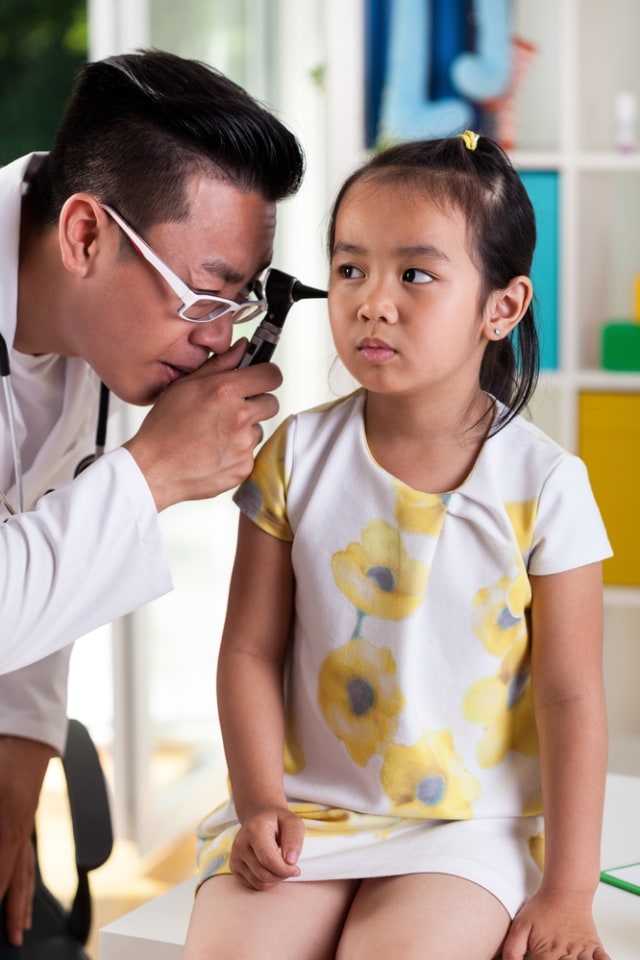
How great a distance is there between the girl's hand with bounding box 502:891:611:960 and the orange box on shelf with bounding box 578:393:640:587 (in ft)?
5.93

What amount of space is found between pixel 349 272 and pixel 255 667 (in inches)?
15.8

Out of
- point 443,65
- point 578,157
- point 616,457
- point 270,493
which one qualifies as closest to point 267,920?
point 270,493

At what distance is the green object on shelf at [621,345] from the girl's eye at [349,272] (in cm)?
174

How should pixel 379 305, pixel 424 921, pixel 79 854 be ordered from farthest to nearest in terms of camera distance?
pixel 79 854, pixel 379 305, pixel 424 921

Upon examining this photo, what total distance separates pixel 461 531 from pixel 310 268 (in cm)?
258

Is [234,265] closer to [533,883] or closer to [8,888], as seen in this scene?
[533,883]

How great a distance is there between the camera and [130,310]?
4.52 feet

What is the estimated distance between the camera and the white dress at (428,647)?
1175 millimetres

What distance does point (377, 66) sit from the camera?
297 cm

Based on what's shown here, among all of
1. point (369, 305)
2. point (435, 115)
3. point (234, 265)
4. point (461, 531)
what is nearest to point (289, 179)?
point (234, 265)

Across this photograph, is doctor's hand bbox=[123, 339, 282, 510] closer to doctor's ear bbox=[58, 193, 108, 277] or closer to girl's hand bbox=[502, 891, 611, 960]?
doctor's ear bbox=[58, 193, 108, 277]

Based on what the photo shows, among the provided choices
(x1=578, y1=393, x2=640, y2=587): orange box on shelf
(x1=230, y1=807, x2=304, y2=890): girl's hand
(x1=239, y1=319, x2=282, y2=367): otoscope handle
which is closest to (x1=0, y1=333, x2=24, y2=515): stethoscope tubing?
(x1=239, y1=319, x2=282, y2=367): otoscope handle

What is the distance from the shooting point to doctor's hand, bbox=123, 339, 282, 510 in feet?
4.23

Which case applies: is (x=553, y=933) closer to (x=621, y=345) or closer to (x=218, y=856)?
(x=218, y=856)
